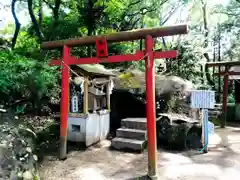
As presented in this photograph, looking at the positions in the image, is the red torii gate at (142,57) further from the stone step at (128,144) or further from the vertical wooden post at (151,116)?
the stone step at (128,144)

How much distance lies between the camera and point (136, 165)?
5.25m

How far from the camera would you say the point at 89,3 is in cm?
1138

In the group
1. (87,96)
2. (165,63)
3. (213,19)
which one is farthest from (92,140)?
(213,19)

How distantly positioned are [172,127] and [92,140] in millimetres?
2541

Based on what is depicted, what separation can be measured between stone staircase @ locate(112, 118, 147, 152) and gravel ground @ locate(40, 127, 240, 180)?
0.88 ft

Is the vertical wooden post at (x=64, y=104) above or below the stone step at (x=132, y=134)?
above

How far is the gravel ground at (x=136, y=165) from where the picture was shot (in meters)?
4.65

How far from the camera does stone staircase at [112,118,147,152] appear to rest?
247 inches

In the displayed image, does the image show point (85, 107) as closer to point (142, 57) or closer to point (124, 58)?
point (124, 58)

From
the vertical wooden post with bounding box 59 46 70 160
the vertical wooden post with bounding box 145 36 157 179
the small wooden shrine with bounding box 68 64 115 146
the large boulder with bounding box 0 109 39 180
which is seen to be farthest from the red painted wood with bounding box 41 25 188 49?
the large boulder with bounding box 0 109 39 180

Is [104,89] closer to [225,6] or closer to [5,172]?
[5,172]

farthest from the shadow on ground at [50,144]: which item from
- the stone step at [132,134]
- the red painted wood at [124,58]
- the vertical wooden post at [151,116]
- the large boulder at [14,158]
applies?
the vertical wooden post at [151,116]

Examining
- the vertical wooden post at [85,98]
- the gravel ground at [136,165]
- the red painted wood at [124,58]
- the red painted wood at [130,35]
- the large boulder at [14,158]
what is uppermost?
the red painted wood at [130,35]

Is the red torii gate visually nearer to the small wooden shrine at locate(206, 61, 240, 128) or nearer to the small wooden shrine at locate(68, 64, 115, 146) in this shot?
the small wooden shrine at locate(68, 64, 115, 146)
